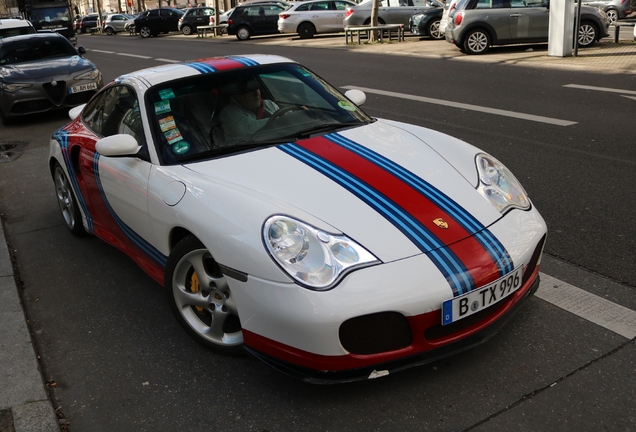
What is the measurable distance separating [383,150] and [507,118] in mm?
5572

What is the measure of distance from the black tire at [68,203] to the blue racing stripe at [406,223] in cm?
239

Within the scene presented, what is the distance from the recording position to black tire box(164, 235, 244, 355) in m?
3.28

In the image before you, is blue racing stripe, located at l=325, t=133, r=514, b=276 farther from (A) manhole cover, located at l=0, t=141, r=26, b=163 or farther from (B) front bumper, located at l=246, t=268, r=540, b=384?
(A) manhole cover, located at l=0, t=141, r=26, b=163

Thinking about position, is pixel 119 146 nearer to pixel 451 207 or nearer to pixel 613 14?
pixel 451 207

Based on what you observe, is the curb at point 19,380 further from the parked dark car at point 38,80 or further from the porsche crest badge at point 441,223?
the parked dark car at point 38,80

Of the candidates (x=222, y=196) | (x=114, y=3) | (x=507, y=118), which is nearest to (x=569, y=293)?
(x=222, y=196)

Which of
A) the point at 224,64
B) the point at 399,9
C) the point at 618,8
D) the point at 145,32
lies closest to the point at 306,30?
the point at 399,9

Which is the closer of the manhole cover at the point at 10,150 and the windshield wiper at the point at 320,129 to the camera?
the windshield wiper at the point at 320,129

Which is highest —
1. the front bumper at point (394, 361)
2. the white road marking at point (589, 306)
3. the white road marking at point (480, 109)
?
the front bumper at point (394, 361)

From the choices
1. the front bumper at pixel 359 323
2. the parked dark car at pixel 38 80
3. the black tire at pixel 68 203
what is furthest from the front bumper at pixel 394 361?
the parked dark car at pixel 38 80

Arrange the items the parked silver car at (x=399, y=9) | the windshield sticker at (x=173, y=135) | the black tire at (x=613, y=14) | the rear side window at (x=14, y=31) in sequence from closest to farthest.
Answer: the windshield sticker at (x=173, y=135)
the rear side window at (x=14, y=31)
the black tire at (x=613, y=14)
the parked silver car at (x=399, y=9)

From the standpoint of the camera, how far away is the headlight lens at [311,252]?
2814mm

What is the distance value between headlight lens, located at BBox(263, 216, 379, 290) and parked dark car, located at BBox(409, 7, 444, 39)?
2003cm

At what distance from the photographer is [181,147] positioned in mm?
3768
